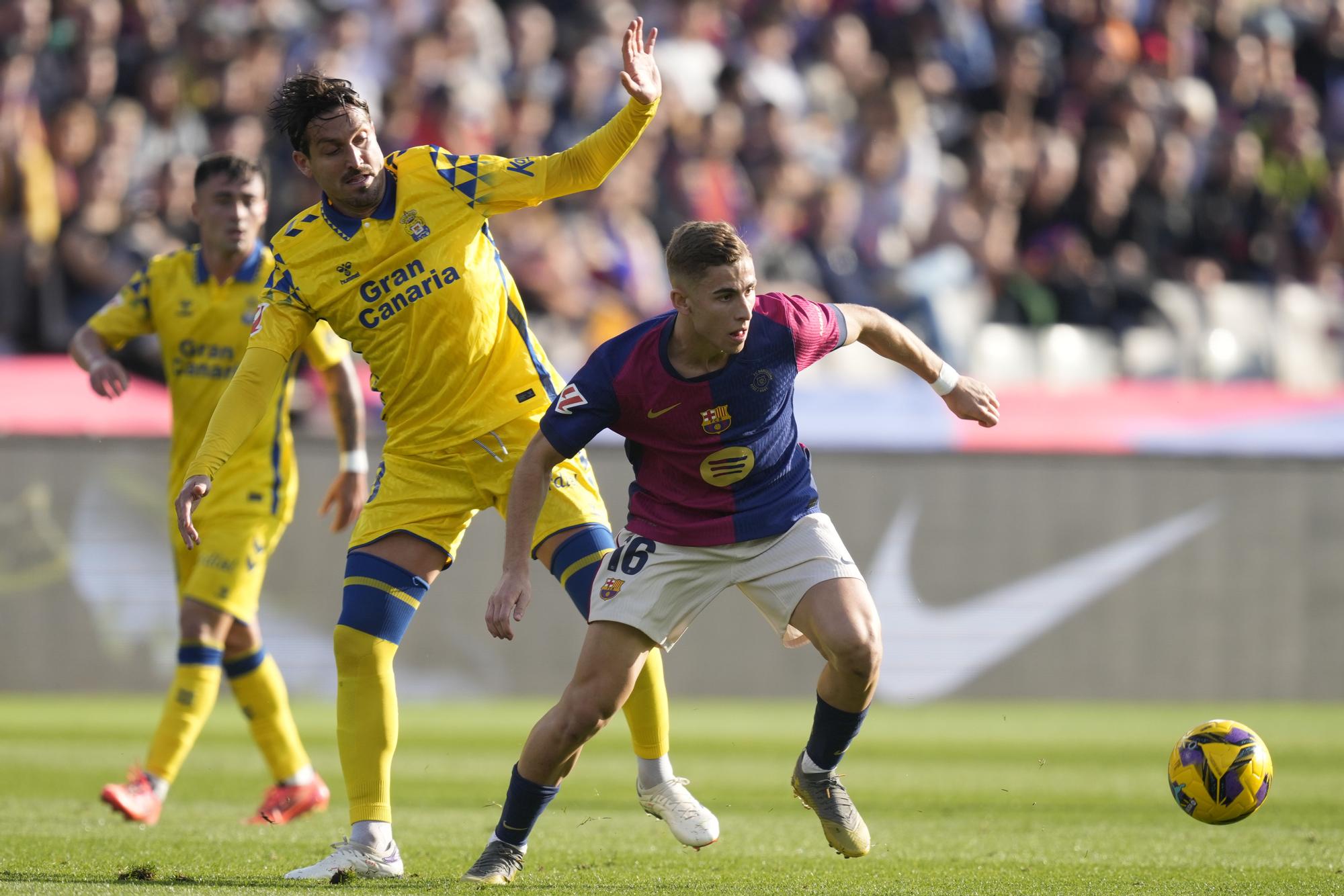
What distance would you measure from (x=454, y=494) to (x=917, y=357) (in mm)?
1664

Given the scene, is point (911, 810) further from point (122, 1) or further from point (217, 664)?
point (122, 1)

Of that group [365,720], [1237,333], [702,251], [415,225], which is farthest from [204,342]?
[1237,333]

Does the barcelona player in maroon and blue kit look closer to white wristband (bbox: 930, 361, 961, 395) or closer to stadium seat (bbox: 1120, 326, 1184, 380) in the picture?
white wristband (bbox: 930, 361, 961, 395)

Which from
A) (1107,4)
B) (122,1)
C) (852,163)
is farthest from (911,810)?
(1107,4)

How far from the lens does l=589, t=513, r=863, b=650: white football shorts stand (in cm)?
540

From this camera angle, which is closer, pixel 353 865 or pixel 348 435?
pixel 353 865

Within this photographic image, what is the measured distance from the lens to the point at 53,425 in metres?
12.5

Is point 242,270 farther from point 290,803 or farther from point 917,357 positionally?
point 917,357

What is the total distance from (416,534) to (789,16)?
12646 millimetres

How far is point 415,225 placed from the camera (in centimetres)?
583

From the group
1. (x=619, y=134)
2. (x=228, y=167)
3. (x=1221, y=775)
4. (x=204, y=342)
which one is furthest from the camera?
(x=204, y=342)

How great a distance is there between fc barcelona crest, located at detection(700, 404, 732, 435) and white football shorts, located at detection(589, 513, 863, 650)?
15.1 inches

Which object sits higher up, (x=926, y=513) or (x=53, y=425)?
(x=53, y=425)

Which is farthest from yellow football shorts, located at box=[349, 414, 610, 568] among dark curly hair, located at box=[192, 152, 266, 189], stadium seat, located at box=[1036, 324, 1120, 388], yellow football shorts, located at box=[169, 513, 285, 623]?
stadium seat, located at box=[1036, 324, 1120, 388]
